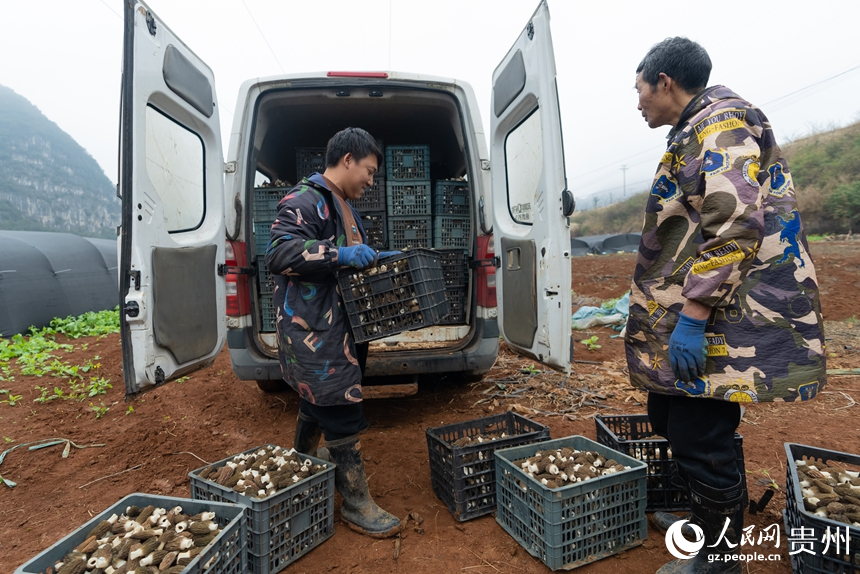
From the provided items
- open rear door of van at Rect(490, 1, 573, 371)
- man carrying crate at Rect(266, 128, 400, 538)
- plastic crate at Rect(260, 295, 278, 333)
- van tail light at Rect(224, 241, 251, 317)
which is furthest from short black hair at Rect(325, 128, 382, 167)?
plastic crate at Rect(260, 295, 278, 333)

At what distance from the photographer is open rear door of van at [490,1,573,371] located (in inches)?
112

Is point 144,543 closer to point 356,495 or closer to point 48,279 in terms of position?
point 356,495

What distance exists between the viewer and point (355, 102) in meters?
4.20

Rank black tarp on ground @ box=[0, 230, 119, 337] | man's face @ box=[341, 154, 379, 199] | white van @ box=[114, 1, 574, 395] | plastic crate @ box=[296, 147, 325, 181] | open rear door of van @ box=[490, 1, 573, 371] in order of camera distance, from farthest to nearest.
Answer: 1. black tarp on ground @ box=[0, 230, 119, 337]
2. plastic crate @ box=[296, 147, 325, 181]
3. open rear door of van @ box=[490, 1, 573, 371]
4. white van @ box=[114, 1, 574, 395]
5. man's face @ box=[341, 154, 379, 199]

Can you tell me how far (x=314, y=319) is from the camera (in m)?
2.32

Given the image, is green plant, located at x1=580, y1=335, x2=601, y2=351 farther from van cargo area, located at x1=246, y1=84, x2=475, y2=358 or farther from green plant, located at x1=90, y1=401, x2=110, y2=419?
green plant, located at x1=90, y1=401, x2=110, y2=419

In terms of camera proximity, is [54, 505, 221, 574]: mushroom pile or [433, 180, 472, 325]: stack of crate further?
[433, 180, 472, 325]: stack of crate

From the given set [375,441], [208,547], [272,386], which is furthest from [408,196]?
[208,547]

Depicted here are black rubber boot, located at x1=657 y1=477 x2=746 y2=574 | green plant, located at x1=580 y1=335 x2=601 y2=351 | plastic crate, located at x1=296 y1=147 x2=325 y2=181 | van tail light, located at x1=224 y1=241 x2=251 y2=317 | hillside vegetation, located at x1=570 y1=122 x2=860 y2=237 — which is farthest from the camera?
hillside vegetation, located at x1=570 y1=122 x2=860 y2=237

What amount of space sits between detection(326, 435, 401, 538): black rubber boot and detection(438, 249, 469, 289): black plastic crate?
2.07 metres

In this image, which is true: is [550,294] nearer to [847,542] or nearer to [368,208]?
[847,542]

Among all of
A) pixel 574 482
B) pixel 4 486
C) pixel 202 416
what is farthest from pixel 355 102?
pixel 4 486

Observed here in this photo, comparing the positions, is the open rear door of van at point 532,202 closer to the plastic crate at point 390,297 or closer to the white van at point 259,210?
the white van at point 259,210

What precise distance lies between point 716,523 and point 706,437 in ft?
1.23
